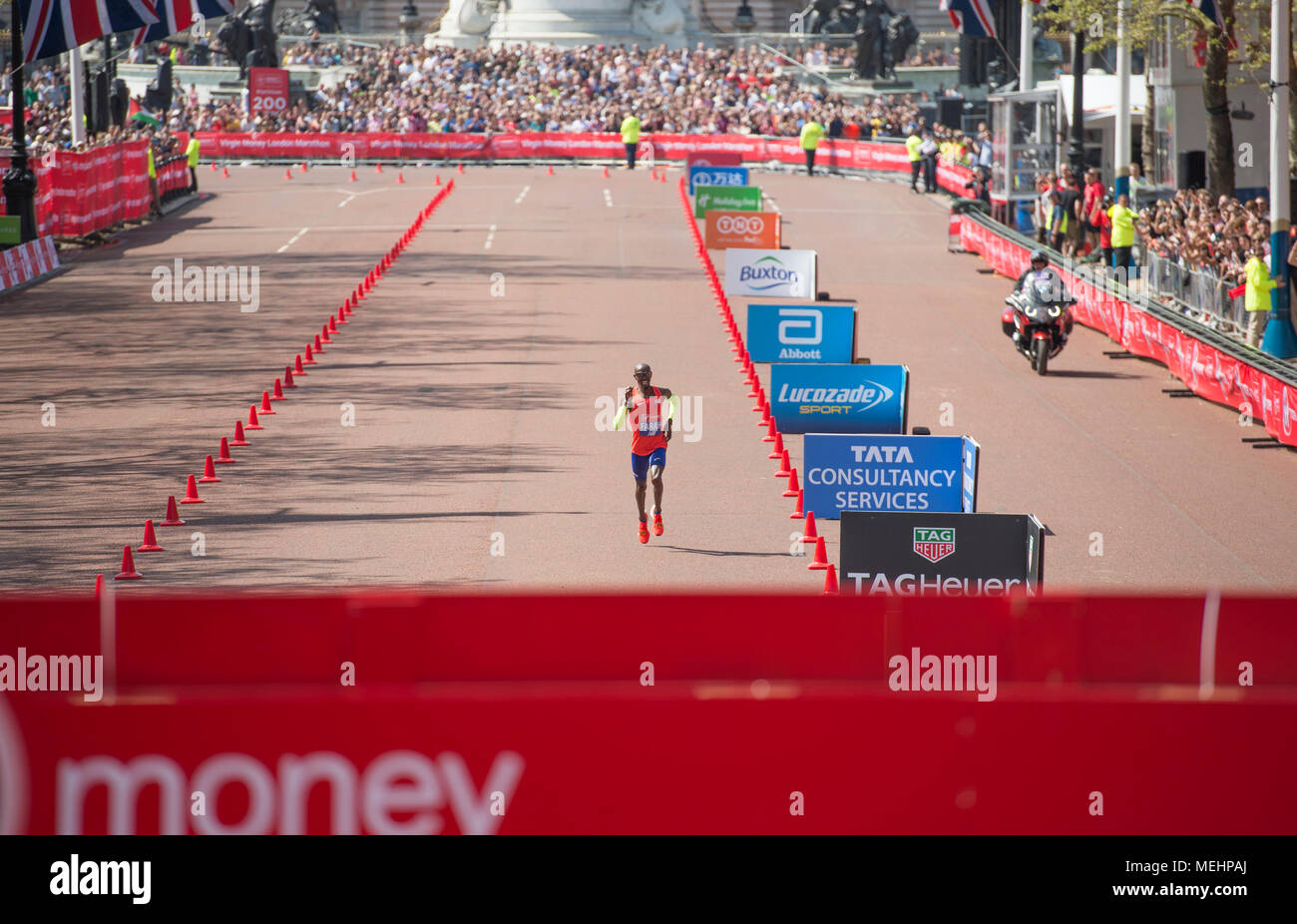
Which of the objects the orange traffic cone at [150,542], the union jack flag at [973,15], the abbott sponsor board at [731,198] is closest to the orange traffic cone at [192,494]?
the orange traffic cone at [150,542]

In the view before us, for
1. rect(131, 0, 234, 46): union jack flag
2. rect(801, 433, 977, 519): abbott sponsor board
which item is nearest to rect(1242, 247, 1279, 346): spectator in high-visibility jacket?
rect(801, 433, 977, 519): abbott sponsor board

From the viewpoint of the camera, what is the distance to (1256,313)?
24453 millimetres

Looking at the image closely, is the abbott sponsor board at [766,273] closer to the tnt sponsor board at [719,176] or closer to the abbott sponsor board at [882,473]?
the tnt sponsor board at [719,176]

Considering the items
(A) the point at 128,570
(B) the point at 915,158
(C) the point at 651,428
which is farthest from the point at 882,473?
(B) the point at 915,158

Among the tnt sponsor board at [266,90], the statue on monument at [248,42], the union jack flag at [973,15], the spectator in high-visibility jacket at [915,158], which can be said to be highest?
the statue on monument at [248,42]

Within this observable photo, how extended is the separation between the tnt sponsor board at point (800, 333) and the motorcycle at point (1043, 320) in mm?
3394

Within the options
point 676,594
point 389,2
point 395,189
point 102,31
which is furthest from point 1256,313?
point 389,2

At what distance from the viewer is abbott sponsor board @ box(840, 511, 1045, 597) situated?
11305 mm

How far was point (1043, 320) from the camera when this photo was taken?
24.9 metres

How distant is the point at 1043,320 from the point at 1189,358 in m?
2.24

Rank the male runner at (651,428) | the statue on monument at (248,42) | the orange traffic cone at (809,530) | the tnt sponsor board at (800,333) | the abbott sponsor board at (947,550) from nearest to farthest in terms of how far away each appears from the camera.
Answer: the abbott sponsor board at (947,550), the orange traffic cone at (809,530), the male runner at (651,428), the tnt sponsor board at (800,333), the statue on monument at (248,42)

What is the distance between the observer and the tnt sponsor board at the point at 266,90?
66250 mm

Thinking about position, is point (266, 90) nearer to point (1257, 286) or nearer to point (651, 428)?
point (1257, 286)

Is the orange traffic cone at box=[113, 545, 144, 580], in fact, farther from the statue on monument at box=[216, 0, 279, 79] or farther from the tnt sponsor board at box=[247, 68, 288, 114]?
the statue on monument at box=[216, 0, 279, 79]
